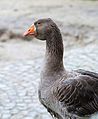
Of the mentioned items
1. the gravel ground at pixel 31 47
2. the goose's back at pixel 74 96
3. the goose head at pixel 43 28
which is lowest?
the gravel ground at pixel 31 47

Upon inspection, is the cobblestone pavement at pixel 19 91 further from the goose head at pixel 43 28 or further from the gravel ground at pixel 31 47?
the goose head at pixel 43 28

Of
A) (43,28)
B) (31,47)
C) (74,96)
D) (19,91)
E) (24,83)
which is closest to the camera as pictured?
(74,96)

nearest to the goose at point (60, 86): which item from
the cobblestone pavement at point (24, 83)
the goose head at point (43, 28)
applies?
the goose head at point (43, 28)

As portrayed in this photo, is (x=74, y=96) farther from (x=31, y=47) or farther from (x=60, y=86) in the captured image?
(x=31, y=47)

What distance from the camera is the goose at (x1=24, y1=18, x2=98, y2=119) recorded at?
4203 mm

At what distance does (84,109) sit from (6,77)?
94.6 inches

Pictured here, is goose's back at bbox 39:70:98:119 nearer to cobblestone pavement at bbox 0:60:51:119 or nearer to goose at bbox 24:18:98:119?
goose at bbox 24:18:98:119

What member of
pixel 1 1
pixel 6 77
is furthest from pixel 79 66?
pixel 1 1

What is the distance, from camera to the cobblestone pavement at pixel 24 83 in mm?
5277

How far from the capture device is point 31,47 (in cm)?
794

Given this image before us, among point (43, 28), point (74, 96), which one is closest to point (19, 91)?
point (43, 28)

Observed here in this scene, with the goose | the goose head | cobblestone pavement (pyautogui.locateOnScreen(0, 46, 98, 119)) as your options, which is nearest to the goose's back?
the goose

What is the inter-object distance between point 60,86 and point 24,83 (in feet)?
6.60

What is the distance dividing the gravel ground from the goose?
0.87 metres
